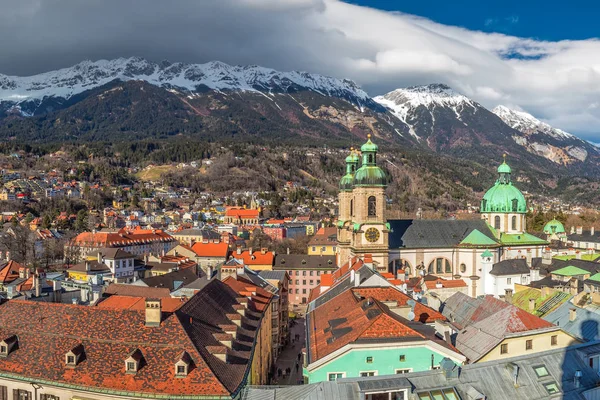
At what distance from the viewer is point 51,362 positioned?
29.2 metres

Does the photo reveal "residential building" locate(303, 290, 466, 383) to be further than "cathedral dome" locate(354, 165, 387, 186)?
No

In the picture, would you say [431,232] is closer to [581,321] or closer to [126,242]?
[581,321]

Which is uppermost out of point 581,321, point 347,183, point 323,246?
point 347,183

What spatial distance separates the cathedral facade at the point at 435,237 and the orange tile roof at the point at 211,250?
34.2m

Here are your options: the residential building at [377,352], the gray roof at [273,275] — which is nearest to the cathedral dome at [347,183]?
the gray roof at [273,275]

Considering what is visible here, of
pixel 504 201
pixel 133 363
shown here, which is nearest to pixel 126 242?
pixel 504 201

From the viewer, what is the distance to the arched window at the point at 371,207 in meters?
72.2

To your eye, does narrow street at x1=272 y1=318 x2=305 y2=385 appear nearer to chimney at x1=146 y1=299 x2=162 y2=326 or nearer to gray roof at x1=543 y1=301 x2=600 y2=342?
chimney at x1=146 y1=299 x2=162 y2=326

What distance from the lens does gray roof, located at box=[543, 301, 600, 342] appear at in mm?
37266

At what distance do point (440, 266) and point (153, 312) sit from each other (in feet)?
182

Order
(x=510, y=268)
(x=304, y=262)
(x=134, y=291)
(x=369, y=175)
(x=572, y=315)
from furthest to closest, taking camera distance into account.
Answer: (x=304, y=262) → (x=369, y=175) → (x=510, y=268) → (x=134, y=291) → (x=572, y=315)

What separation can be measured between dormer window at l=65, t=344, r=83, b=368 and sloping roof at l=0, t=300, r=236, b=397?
21 centimetres

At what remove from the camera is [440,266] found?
254ft

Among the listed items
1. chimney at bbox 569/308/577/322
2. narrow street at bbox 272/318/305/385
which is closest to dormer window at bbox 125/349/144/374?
narrow street at bbox 272/318/305/385
